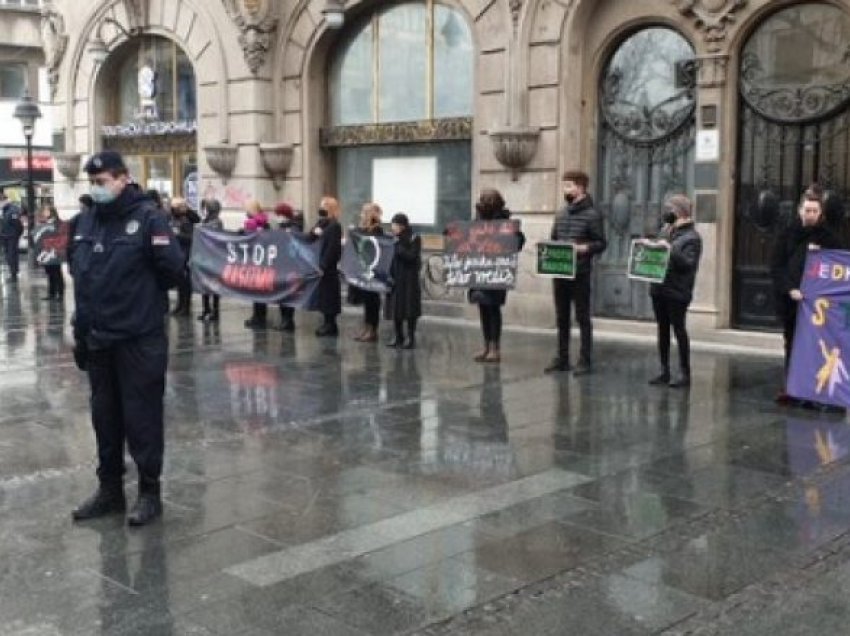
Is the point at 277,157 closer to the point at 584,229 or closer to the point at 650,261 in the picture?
the point at 584,229

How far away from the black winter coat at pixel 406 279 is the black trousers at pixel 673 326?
325 cm

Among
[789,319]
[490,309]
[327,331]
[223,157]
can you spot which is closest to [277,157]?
[223,157]

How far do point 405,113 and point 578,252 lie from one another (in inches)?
257

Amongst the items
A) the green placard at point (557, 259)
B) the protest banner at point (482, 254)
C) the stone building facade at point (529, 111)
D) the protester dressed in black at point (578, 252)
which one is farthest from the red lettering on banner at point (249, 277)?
the protester dressed in black at point (578, 252)

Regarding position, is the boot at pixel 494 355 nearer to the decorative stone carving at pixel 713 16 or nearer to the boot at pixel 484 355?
the boot at pixel 484 355

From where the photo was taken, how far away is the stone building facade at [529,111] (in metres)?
12.1

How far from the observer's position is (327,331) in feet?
43.9

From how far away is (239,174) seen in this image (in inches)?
695

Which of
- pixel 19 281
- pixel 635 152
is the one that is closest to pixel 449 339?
pixel 635 152

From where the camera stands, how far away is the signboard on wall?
15.9 m

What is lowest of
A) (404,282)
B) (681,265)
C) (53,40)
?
(404,282)

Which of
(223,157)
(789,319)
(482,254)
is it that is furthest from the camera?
(223,157)

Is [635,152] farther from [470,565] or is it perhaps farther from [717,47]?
[470,565]

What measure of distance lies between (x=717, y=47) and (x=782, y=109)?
100cm
